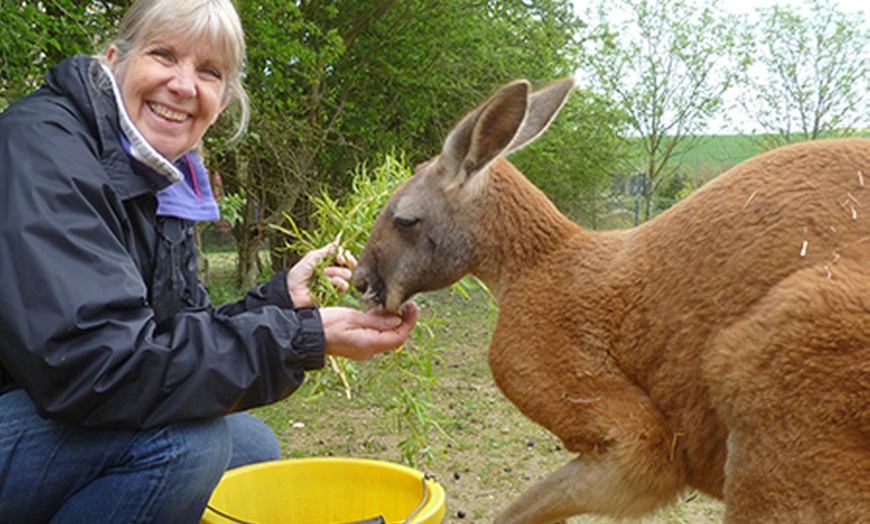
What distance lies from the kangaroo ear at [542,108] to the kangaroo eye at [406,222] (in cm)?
50

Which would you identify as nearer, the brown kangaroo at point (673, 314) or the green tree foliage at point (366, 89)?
the brown kangaroo at point (673, 314)

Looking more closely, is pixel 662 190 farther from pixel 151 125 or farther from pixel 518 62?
pixel 151 125

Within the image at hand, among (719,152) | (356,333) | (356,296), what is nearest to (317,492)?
(356,296)

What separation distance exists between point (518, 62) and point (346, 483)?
401 inches

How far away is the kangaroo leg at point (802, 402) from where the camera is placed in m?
2.00

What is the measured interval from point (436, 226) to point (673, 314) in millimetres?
1048

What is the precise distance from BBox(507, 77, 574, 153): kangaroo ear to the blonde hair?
3.95 ft

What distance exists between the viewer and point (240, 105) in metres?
3.53

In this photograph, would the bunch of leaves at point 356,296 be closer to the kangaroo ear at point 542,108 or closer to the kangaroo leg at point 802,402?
the kangaroo ear at point 542,108

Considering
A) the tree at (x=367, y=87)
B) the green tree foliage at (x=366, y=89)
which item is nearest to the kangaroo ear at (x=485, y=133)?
the green tree foliage at (x=366, y=89)

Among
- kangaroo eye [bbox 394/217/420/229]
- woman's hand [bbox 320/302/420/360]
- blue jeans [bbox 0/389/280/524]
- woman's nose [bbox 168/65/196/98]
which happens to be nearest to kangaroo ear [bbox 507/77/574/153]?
kangaroo eye [bbox 394/217/420/229]

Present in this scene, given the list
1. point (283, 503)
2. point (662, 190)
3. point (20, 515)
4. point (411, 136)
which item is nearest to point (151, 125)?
point (20, 515)

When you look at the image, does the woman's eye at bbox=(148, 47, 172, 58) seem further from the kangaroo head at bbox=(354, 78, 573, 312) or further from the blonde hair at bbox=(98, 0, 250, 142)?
the kangaroo head at bbox=(354, 78, 573, 312)

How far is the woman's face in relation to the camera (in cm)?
265
